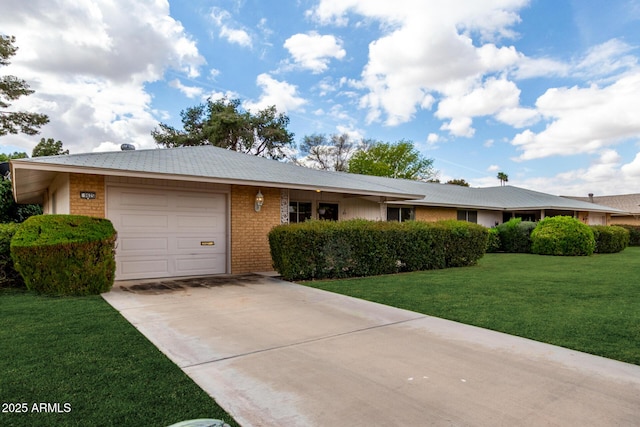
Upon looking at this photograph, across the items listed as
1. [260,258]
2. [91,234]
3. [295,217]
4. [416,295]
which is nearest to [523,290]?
[416,295]

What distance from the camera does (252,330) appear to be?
16.3ft

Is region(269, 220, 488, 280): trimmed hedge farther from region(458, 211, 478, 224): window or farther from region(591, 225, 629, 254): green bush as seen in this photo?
region(591, 225, 629, 254): green bush

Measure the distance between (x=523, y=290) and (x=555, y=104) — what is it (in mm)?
16820

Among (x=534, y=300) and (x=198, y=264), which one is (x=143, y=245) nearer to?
(x=198, y=264)

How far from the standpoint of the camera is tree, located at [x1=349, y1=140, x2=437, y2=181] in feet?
145

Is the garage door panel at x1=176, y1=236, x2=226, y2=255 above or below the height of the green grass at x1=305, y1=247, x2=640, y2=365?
above

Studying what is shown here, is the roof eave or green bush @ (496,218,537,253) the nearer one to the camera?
the roof eave

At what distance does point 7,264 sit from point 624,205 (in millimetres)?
47049

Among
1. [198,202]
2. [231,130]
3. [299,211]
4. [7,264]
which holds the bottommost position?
[7,264]

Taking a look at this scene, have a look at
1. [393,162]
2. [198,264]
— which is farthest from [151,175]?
[393,162]

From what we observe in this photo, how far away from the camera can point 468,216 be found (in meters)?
22.4

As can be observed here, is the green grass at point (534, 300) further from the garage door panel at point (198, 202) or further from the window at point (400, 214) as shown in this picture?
the window at point (400, 214)

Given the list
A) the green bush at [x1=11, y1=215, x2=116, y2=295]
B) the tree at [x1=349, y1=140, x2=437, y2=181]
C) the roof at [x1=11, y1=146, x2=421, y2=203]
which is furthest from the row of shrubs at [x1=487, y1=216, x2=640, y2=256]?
the tree at [x1=349, y1=140, x2=437, y2=181]

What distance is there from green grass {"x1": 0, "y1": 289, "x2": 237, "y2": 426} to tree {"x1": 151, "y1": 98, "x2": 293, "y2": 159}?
30.6 meters
